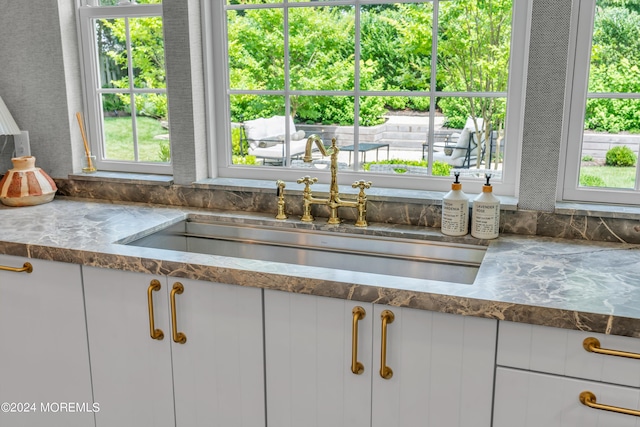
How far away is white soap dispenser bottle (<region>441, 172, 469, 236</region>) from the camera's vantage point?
2188 mm

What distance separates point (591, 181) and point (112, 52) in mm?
2190

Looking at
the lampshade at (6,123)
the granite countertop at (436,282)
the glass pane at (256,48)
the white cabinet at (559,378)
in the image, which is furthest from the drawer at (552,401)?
the lampshade at (6,123)

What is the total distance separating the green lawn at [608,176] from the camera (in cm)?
220

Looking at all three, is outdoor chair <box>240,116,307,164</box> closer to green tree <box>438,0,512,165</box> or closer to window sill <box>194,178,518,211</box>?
window sill <box>194,178,518,211</box>

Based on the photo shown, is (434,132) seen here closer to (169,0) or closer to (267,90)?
(267,90)

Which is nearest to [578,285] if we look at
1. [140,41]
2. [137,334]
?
[137,334]

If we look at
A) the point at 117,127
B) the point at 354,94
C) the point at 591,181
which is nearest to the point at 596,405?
the point at 591,181

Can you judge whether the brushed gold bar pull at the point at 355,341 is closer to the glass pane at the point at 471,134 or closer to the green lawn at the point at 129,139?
the glass pane at the point at 471,134

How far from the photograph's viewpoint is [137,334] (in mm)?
2092

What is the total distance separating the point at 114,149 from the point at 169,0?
810 millimetres

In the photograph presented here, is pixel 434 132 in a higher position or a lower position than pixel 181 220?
higher

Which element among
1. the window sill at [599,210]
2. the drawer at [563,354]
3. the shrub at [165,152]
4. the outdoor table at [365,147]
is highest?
the outdoor table at [365,147]

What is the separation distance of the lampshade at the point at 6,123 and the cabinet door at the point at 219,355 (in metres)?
1.42

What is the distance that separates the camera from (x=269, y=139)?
8.94ft
